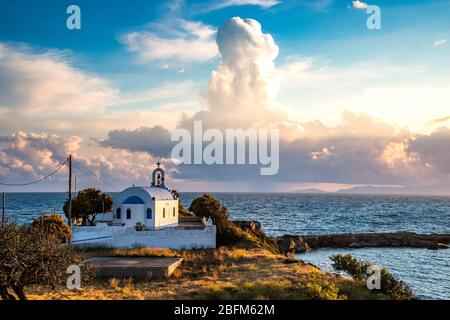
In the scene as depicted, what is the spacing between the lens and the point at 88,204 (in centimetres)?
4206

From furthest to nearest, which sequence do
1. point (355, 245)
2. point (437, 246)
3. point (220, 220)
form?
point (355, 245) < point (437, 246) < point (220, 220)

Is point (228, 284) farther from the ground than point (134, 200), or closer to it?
closer to it

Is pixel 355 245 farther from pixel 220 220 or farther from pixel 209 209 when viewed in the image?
pixel 220 220

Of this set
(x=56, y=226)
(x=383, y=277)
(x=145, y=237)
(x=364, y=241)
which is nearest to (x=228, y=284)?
(x=383, y=277)

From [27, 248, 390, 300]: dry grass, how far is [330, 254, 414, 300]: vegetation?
194 centimetres

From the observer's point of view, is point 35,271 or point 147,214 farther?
point 147,214

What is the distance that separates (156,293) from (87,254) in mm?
12705

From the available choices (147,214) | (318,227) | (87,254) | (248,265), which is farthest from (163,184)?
(318,227)

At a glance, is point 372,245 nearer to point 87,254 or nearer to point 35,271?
point 87,254

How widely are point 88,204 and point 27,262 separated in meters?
27.0

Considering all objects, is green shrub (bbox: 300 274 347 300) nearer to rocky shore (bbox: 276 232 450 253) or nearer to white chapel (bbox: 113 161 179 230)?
white chapel (bbox: 113 161 179 230)

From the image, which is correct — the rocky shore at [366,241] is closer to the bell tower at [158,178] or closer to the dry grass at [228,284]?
the bell tower at [158,178]

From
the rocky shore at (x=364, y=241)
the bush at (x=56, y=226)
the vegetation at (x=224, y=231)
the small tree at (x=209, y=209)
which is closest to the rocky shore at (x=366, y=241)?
the rocky shore at (x=364, y=241)

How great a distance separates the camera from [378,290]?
893 inches
